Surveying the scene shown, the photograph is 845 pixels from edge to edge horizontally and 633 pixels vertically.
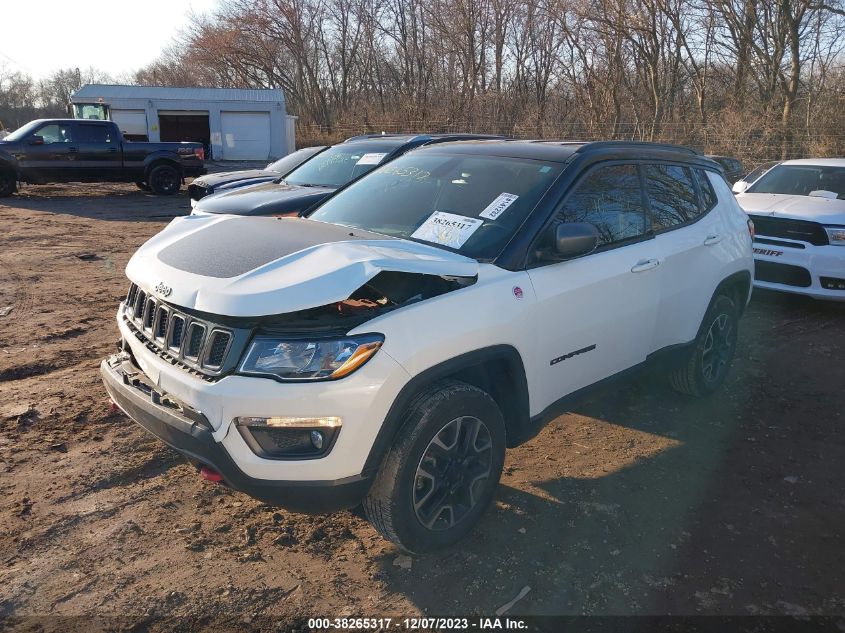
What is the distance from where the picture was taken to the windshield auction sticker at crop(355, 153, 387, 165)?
8398 mm

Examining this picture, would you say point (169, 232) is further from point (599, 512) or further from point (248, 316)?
point (599, 512)

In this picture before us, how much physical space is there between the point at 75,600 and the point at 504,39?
33403mm

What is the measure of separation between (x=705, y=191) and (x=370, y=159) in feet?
15.6

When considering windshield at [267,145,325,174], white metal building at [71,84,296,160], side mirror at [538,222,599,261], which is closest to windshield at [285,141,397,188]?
windshield at [267,145,325,174]

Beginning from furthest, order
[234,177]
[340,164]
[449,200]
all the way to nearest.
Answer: [234,177] < [340,164] < [449,200]

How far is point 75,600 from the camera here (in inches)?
106

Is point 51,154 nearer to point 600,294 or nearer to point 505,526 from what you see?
point 600,294

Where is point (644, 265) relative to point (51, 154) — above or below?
below

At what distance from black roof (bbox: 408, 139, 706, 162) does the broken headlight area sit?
6.79 feet

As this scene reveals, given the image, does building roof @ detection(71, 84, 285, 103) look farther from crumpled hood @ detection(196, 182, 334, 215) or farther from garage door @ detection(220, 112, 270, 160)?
crumpled hood @ detection(196, 182, 334, 215)


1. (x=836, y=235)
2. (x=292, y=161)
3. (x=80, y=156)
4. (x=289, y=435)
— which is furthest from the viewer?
(x=80, y=156)

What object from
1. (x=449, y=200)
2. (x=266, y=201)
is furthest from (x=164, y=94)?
(x=449, y=200)

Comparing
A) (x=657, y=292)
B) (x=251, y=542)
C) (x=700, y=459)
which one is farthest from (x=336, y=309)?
(x=700, y=459)

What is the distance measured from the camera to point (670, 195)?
4379mm
